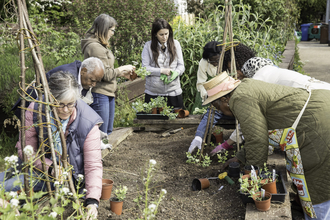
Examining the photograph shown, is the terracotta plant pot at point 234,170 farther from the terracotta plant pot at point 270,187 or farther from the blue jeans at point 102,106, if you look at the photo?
the blue jeans at point 102,106

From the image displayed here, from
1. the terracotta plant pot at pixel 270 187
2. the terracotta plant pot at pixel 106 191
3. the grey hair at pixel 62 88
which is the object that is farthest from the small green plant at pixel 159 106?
the grey hair at pixel 62 88

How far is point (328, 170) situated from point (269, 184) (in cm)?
41

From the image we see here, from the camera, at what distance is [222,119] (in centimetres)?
411

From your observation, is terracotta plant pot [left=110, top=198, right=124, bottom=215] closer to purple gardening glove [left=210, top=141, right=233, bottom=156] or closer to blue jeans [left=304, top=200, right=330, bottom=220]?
purple gardening glove [left=210, top=141, right=233, bottom=156]

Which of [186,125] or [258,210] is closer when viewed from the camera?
[258,210]

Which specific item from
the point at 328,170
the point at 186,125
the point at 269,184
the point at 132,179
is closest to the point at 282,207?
the point at 269,184

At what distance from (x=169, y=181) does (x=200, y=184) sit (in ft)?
1.12

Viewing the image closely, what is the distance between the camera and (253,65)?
289 cm

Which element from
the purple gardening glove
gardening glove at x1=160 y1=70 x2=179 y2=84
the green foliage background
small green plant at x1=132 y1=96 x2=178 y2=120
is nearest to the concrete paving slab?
the green foliage background

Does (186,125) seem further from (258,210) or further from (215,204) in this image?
(258,210)

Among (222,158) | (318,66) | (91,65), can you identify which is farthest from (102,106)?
(318,66)

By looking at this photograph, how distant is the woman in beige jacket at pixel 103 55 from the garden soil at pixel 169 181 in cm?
52

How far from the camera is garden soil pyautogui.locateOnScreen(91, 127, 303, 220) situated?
2443 millimetres

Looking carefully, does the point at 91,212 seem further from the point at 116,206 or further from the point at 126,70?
the point at 126,70
